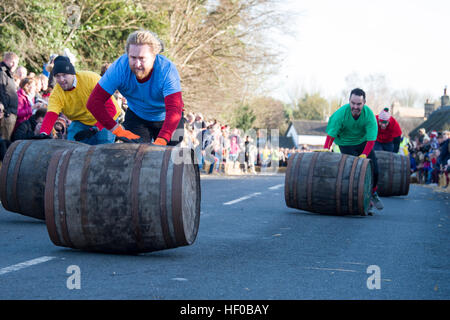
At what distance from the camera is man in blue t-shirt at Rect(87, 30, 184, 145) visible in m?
6.83

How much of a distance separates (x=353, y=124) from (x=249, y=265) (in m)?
6.18

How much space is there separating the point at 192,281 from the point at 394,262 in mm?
2234

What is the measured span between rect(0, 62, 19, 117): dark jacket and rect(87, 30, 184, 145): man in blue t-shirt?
23.5 ft

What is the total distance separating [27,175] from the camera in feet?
27.3

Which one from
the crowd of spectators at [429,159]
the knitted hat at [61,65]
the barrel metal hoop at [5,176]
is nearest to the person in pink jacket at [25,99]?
the knitted hat at [61,65]

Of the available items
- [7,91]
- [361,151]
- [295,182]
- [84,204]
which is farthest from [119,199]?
[7,91]

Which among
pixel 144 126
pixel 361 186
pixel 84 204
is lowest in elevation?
pixel 361 186

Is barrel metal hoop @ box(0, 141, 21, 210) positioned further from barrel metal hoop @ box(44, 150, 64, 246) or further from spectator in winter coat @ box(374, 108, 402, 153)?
spectator in winter coat @ box(374, 108, 402, 153)

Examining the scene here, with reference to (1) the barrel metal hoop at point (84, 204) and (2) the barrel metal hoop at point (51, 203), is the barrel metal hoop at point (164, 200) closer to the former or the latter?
(1) the barrel metal hoop at point (84, 204)

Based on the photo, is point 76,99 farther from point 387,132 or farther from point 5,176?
point 387,132

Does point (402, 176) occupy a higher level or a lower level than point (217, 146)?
lower

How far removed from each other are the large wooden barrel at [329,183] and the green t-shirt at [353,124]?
69cm

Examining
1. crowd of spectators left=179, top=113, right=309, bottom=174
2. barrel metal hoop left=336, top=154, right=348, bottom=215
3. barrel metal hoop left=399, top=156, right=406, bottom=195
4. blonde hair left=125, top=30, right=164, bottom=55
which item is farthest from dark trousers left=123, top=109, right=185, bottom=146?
crowd of spectators left=179, top=113, right=309, bottom=174

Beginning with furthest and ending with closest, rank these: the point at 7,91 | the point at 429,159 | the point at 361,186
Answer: the point at 429,159
the point at 7,91
the point at 361,186
